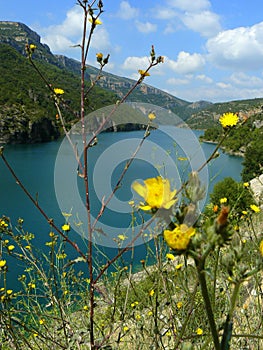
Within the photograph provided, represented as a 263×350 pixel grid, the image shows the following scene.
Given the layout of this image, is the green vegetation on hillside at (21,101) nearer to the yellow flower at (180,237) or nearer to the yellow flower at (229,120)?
the yellow flower at (229,120)

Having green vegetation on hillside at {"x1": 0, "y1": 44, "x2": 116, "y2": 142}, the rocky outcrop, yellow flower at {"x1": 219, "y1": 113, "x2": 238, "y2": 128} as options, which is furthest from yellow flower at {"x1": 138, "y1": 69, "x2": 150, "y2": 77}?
the rocky outcrop

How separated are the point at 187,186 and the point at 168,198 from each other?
0.29ft

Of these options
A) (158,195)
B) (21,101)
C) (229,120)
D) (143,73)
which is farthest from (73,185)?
(21,101)

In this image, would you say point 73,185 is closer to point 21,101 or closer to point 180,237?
point 180,237

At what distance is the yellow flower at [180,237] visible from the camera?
55 centimetres

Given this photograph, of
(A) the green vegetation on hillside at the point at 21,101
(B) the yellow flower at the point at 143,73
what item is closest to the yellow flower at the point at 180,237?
(B) the yellow flower at the point at 143,73

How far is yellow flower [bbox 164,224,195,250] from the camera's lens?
55 centimetres

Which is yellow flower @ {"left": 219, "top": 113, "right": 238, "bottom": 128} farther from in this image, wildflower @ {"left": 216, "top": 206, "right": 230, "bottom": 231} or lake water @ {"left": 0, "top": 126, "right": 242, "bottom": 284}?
lake water @ {"left": 0, "top": 126, "right": 242, "bottom": 284}

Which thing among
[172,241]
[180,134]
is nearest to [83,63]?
[180,134]

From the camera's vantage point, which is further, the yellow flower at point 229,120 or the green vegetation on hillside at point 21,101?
the green vegetation on hillside at point 21,101

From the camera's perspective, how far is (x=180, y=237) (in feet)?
1.83

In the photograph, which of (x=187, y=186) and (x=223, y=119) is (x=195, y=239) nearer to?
(x=187, y=186)

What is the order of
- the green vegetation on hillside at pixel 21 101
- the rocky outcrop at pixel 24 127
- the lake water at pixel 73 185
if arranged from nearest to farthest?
1. the lake water at pixel 73 185
2. the rocky outcrop at pixel 24 127
3. the green vegetation on hillside at pixel 21 101

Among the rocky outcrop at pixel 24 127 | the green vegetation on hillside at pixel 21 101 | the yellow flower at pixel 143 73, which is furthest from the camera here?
the green vegetation on hillside at pixel 21 101
